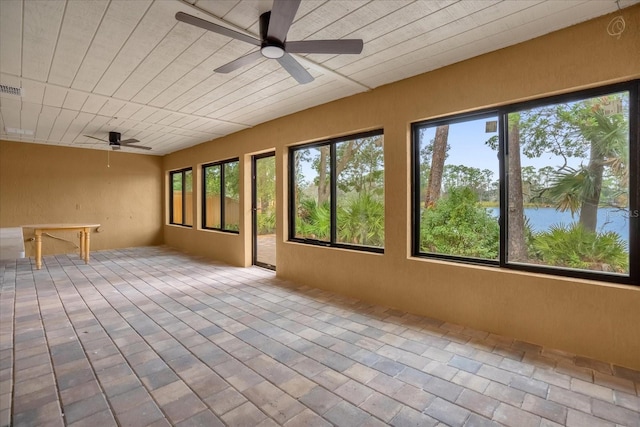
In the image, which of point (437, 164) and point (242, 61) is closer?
point (242, 61)

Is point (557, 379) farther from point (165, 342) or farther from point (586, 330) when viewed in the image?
point (165, 342)

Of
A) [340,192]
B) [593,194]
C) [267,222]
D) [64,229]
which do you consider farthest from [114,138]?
[593,194]

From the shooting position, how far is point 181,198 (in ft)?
27.4

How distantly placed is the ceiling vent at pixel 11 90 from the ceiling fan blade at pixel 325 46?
358 cm

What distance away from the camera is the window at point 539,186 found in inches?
95.4

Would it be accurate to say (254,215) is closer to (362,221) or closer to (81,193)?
(362,221)

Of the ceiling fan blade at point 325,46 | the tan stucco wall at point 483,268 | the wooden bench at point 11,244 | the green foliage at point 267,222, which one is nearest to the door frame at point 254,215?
the green foliage at point 267,222

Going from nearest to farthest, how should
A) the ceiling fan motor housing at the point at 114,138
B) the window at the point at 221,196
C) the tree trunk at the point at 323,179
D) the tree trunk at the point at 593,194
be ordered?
the tree trunk at the point at 593,194 < the tree trunk at the point at 323,179 < the ceiling fan motor housing at the point at 114,138 < the window at the point at 221,196

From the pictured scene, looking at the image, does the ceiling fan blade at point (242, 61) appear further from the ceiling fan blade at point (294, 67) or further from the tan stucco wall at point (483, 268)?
the tan stucco wall at point (483, 268)

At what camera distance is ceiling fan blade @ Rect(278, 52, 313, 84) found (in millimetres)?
2438

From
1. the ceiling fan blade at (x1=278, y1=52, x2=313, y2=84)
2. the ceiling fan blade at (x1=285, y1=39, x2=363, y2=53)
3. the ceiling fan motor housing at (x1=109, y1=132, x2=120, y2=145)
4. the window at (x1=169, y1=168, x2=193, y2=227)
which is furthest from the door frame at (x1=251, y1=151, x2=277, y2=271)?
the ceiling fan blade at (x1=285, y1=39, x2=363, y2=53)

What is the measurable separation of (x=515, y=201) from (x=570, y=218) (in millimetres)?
432

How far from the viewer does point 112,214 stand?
26.3ft

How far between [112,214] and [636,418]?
31.4 feet
